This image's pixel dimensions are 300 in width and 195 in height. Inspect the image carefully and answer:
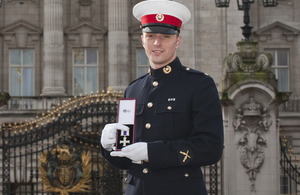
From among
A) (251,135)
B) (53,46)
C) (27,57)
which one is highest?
(53,46)

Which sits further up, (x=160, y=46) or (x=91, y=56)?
(x=91, y=56)

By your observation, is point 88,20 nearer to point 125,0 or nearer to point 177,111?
point 125,0

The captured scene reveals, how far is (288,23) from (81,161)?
23922mm

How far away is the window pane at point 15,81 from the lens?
128 feet

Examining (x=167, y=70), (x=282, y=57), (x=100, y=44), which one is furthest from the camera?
(x=100, y=44)

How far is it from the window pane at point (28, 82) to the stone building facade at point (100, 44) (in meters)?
0.05

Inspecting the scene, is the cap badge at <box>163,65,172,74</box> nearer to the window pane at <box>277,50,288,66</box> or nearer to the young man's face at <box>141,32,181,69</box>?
the young man's face at <box>141,32,181,69</box>

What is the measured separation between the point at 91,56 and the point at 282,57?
9.41 metres

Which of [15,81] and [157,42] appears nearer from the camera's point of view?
[157,42]

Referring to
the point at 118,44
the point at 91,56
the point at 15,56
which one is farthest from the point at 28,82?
the point at 118,44

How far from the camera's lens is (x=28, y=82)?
129ft

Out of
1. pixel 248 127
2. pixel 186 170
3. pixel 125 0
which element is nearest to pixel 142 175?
pixel 186 170

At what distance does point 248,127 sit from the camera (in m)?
13.8

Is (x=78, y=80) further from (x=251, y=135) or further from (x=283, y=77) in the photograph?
(x=251, y=135)
